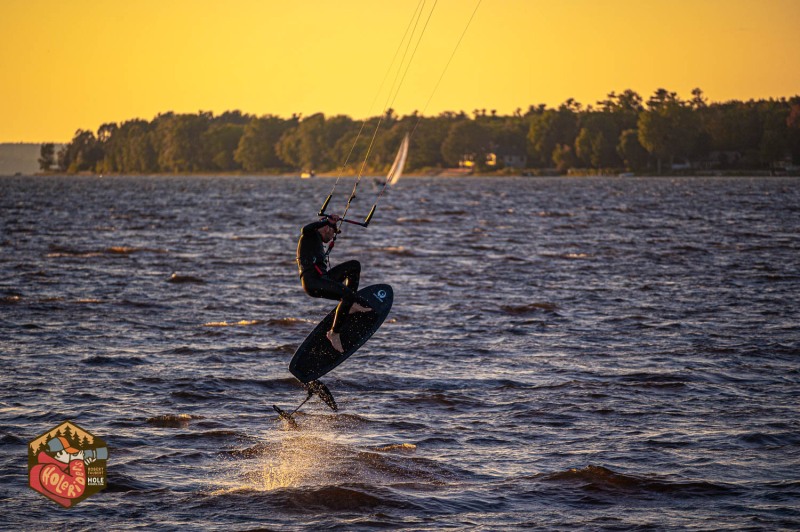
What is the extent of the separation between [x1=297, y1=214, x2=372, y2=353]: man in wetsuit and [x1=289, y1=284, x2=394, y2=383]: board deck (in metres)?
0.57

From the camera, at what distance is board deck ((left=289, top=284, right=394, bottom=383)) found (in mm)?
16391

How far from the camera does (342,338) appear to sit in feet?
55.4

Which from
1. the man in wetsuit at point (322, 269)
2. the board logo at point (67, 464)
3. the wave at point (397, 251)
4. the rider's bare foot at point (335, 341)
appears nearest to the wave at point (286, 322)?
the rider's bare foot at point (335, 341)

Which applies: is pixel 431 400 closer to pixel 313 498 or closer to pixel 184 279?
pixel 313 498

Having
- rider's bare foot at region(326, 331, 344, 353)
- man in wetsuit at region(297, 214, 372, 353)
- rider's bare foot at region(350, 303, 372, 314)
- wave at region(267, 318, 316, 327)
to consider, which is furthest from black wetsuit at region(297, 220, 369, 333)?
wave at region(267, 318, 316, 327)

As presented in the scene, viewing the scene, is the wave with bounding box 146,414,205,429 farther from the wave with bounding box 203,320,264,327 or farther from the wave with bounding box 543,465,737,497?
the wave with bounding box 203,320,264,327

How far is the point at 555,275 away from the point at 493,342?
52.7ft

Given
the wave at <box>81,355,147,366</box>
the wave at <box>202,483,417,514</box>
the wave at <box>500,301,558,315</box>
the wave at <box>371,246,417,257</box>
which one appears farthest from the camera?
the wave at <box>371,246,417,257</box>

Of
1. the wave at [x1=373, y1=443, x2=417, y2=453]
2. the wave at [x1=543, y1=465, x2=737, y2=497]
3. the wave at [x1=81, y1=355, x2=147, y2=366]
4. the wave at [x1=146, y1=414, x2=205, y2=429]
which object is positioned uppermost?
the wave at [x1=81, y1=355, x2=147, y2=366]

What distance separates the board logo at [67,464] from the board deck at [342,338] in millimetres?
3330

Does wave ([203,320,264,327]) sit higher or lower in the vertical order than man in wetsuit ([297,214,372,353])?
lower

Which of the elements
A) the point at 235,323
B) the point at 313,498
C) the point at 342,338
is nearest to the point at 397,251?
the point at 235,323

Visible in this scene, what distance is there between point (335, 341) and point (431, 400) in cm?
254

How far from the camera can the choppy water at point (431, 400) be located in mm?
12984
